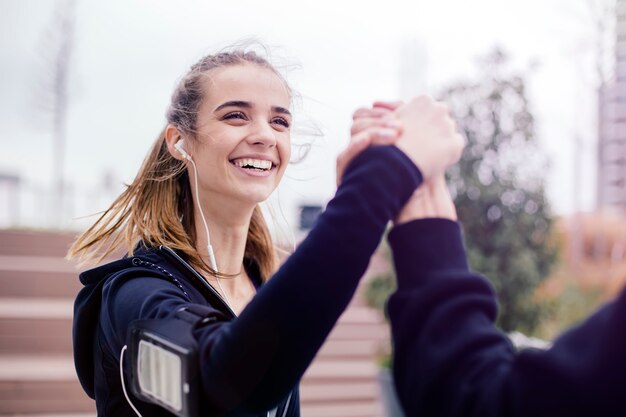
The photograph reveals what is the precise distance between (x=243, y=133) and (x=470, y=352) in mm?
545

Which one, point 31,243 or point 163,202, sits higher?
point 163,202

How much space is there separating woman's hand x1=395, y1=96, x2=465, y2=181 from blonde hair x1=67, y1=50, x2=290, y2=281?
0.46 m

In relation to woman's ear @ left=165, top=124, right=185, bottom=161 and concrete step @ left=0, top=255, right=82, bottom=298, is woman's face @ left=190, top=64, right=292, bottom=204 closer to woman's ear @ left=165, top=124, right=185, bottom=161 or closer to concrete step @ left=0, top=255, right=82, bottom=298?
woman's ear @ left=165, top=124, right=185, bottom=161

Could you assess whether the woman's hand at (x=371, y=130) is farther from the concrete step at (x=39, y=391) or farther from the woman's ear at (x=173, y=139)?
the concrete step at (x=39, y=391)

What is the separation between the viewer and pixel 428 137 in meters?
0.64

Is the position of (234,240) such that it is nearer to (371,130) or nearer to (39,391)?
(371,130)

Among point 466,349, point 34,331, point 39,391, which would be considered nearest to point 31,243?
point 34,331

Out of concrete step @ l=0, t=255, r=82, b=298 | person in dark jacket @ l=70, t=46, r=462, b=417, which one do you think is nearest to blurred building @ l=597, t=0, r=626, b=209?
concrete step @ l=0, t=255, r=82, b=298

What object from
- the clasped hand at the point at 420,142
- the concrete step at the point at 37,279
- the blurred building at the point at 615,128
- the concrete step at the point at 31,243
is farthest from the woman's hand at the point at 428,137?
the concrete step at the point at 31,243

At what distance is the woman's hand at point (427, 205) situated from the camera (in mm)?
606

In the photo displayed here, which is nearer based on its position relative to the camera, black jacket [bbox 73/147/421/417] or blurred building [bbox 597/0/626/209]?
black jacket [bbox 73/147/421/417]

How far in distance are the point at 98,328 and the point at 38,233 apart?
269 inches

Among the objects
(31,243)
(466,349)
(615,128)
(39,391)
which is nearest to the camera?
(466,349)

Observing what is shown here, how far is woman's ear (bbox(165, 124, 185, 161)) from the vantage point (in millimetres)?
1097
